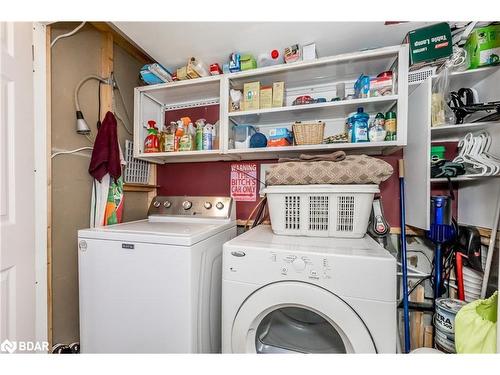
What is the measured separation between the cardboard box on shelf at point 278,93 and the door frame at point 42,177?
1292mm

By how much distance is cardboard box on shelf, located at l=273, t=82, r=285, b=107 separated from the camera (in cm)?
148

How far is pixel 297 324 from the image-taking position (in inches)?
49.3

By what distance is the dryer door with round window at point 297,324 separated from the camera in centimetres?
90

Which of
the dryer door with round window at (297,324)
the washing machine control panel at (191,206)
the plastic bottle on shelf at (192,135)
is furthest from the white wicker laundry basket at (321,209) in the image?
the plastic bottle on shelf at (192,135)

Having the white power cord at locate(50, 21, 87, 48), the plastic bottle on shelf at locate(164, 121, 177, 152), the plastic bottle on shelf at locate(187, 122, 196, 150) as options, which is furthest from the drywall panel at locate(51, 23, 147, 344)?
the plastic bottle on shelf at locate(187, 122, 196, 150)

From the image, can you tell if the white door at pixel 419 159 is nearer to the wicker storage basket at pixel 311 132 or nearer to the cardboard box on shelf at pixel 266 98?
the wicker storage basket at pixel 311 132

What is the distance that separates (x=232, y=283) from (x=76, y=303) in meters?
1.11

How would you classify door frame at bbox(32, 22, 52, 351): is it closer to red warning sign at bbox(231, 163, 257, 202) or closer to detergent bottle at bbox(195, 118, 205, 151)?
detergent bottle at bbox(195, 118, 205, 151)

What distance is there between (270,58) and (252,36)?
0.59 ft

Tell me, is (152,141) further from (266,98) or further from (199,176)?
(266,98)

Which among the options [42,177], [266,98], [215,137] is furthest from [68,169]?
[266,98]

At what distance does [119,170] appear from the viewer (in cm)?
149
